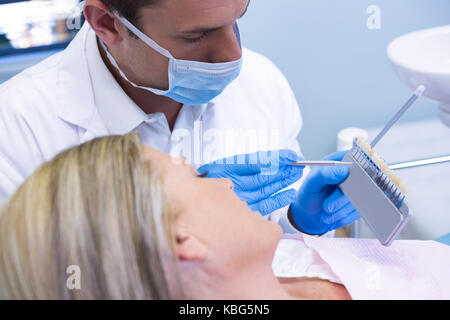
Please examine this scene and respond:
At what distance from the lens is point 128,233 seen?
690 mm

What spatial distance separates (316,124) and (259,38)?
0.51 meters

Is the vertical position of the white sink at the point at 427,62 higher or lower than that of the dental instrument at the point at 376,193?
higher

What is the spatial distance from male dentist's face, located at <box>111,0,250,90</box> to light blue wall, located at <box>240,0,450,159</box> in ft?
2.27

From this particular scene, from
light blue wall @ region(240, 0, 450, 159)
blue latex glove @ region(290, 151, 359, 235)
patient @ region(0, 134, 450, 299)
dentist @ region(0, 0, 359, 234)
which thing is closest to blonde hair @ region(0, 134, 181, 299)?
patient @ region(0, 134, 450, 299)

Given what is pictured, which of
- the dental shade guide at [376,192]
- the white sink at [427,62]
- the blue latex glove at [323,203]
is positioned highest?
the white sink at [427,62]

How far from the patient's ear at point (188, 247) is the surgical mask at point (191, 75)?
0.50 meters

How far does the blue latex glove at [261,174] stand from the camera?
111 cm

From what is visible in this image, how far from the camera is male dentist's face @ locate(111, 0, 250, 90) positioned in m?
1.00

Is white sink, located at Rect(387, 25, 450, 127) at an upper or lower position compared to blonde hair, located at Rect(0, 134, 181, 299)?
upper

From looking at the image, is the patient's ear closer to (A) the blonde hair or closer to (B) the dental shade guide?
(A) the blonde hair

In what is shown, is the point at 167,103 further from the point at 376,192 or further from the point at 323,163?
the point at 376,192

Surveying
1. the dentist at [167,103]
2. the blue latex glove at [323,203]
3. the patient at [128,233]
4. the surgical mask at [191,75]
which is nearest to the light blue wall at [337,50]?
the dentist at [167,103]

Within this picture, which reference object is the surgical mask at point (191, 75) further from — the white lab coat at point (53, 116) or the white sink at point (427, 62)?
the white sink at point (427, 62)

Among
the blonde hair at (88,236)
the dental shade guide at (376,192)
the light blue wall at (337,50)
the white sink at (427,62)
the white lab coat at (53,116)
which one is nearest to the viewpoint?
the blonde hair at (88,236)
